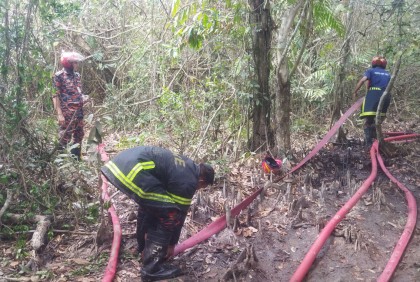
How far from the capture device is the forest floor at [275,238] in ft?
10.6

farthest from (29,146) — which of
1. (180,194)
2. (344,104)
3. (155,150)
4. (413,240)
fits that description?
(344,104)

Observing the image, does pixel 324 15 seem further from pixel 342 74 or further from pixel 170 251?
pixel 170 251

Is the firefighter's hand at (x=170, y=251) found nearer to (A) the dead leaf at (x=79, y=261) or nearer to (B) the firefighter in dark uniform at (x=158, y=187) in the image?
(B) the firefighter in dark uniform at (x=158, y=187)

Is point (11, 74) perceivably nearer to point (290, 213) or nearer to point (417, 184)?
point (290, 213)

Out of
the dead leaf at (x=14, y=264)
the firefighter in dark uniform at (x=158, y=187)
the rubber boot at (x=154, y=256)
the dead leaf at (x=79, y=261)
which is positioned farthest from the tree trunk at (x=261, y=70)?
the dead leaf at (x=14, y=264)

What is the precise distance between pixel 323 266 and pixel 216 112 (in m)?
3.16

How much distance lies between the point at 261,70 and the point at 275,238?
2.68 meters

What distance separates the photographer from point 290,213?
4246 mm

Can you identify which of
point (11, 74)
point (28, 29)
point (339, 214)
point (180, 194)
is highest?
point (28, 29)

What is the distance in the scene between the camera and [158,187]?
2.99 m

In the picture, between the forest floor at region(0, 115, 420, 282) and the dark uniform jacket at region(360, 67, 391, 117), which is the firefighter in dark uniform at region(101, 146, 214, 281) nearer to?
the forest floor at region(0, 115, 420, 282)

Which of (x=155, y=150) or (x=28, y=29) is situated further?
(x=28, y=29)

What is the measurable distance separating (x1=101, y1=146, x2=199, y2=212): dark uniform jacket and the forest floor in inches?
28.9

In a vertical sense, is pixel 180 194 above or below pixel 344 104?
above
